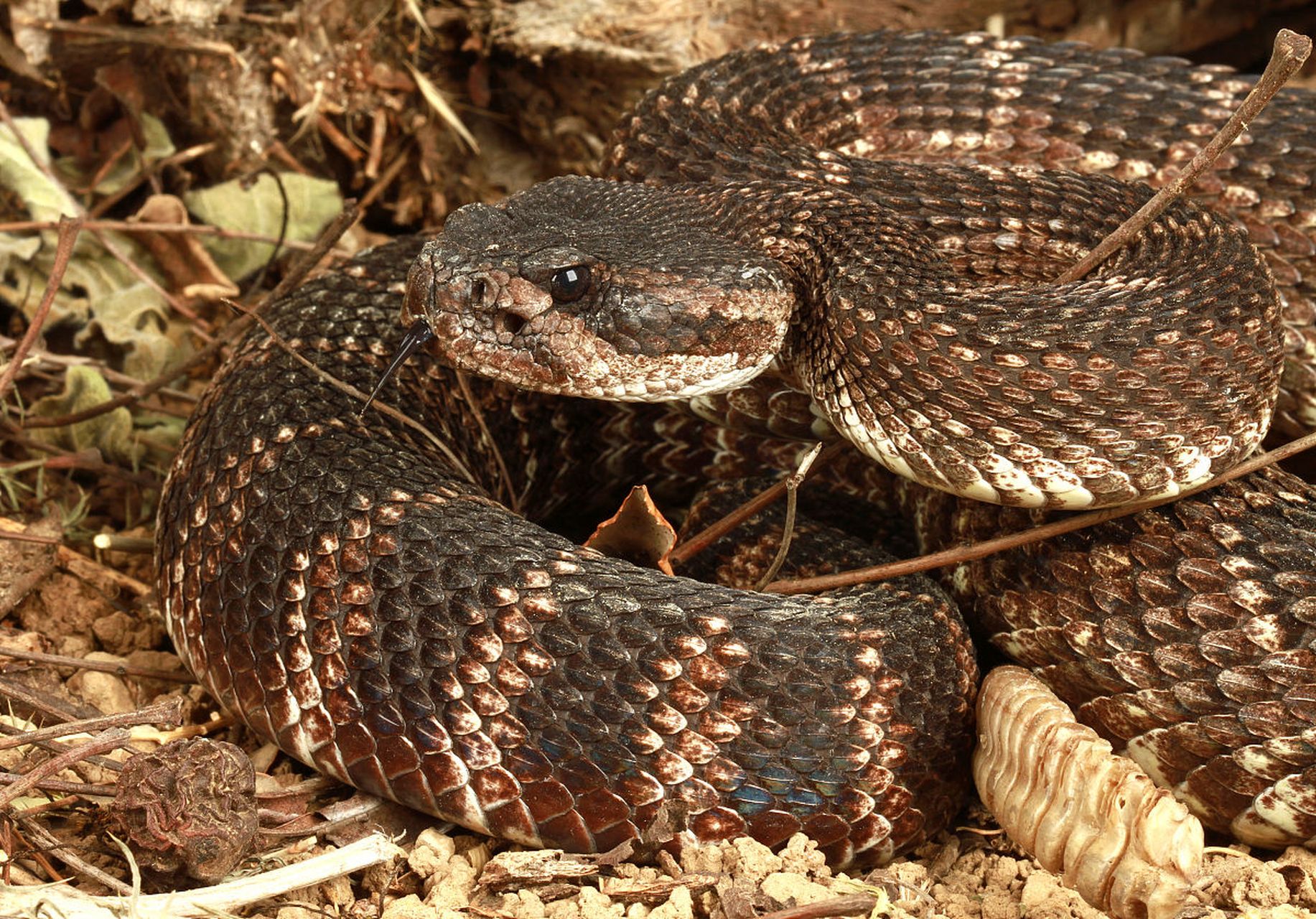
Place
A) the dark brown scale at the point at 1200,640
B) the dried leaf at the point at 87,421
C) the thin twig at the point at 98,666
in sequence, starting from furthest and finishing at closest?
the dried leaf at the point at 87,421 → the thin twig at the point at 98,666 → the dark brown scale at the point at 1200,640

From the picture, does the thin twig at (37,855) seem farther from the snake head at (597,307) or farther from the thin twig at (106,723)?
the snake head at (597,307)

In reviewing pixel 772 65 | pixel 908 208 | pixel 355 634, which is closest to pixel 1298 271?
pixel 908 208

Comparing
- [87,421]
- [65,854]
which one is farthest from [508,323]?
[87,421]

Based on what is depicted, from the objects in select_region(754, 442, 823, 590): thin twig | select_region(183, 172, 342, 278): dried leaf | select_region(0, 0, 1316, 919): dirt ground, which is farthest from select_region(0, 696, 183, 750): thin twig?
select_region(183, 172, 342, 278): dried leaf

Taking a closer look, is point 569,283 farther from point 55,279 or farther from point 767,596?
point 55,279

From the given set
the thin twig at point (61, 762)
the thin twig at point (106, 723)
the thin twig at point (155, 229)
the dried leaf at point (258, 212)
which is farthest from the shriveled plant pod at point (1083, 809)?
the dried leaf at point (258, 212)

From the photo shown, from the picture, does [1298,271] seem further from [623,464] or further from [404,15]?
[404,15]

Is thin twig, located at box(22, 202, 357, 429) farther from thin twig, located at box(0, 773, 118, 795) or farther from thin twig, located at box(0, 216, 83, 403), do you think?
thin twig, located at box(0, 773, 118, 795)
